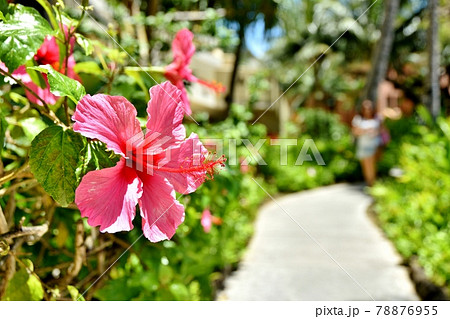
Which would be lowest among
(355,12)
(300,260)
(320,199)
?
(320,199)

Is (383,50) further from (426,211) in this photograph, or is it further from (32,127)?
(32,127)

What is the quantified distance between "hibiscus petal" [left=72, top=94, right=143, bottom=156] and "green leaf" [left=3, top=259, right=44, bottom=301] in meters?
0.32

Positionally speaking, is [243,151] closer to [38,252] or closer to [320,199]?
[38,252]

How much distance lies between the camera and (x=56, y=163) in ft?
1.84

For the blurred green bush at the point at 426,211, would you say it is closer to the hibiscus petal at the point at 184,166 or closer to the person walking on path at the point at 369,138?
the person walking on path at the point at 369,138

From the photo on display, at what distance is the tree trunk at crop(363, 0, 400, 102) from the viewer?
782 centimetres

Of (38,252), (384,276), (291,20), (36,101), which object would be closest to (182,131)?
(36,101)

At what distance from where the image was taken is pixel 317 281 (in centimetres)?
301

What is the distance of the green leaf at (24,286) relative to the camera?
766 mm

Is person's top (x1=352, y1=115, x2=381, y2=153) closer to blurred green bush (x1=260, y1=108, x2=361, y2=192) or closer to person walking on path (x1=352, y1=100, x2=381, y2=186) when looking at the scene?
person walking on path (x1=352, y1=100, x2=381, y2=186)

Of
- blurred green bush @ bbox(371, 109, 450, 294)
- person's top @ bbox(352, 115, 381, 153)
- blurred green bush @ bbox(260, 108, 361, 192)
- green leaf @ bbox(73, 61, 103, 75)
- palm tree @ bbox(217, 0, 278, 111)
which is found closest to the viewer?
green leaf @ bbox(73, 61, 103, 75)

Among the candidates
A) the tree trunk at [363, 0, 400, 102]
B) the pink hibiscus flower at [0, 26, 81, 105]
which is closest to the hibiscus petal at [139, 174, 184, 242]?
the pink hibiscus flower at [0, 26, 81, 105]
